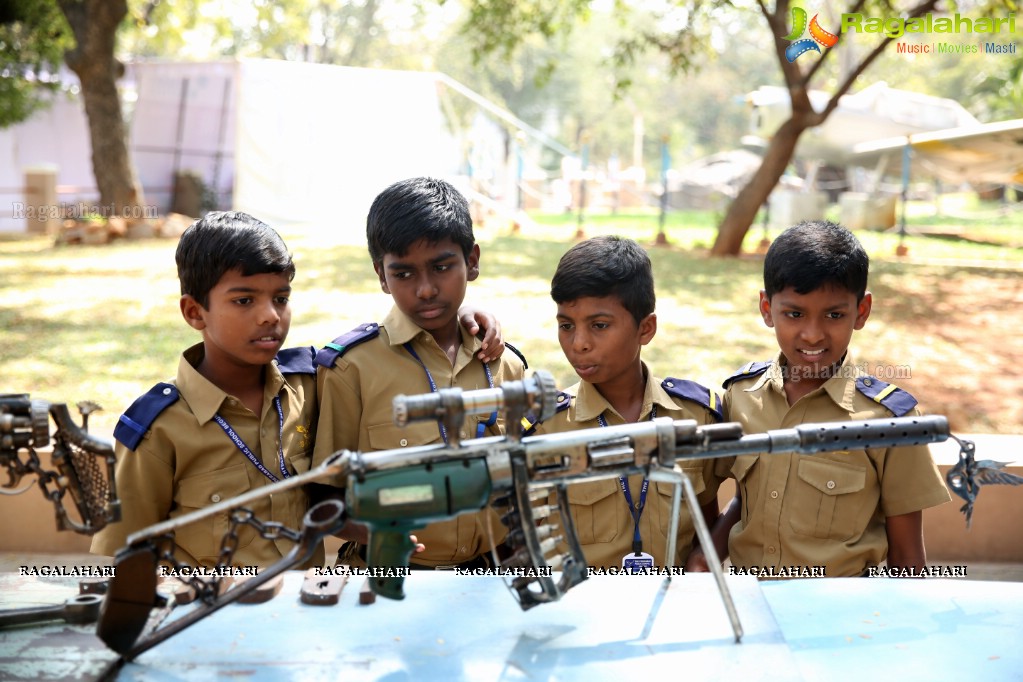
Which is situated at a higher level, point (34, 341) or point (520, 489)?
point (520, 489)

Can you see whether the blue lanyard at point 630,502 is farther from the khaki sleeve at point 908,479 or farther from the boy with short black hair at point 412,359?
the khaki sleeve at point 908,479

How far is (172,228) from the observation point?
16.2m

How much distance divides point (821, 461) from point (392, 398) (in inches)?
51.5

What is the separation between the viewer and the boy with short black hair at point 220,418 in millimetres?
2660

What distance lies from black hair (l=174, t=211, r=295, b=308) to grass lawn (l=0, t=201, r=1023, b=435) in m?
1.95

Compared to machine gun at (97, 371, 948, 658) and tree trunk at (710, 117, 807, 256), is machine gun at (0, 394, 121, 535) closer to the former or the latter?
machine gun at (97, 371, 948, 658)

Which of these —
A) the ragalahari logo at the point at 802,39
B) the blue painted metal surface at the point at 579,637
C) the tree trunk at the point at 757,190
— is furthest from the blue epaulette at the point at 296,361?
the tree trunk at the point at 757,190

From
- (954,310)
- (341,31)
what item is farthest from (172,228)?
(341,31)

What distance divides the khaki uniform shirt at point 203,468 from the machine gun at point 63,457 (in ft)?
2.25

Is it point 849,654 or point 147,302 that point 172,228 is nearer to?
point 147,302

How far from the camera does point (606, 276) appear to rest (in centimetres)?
294

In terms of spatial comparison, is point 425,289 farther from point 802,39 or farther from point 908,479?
point 802,39

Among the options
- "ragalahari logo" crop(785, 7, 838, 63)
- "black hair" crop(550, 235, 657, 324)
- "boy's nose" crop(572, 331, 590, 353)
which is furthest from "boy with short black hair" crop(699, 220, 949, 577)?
"ragalahari logo" crop(785, 7, 838, 63)

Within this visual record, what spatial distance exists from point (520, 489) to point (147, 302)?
8.77 metres
